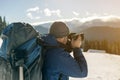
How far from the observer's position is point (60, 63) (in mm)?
3906

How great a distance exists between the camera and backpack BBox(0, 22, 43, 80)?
366 cm

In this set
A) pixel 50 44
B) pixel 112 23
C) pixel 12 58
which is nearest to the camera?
pixel 12 58

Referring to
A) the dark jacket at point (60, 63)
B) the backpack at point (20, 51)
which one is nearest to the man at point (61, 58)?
the dark jacket at point (60, 63)

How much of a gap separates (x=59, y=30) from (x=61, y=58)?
11.4 inches

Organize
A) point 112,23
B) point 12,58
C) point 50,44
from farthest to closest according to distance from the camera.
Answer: point 112,23 → point 50,44 → point 12,58

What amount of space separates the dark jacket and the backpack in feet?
0.79

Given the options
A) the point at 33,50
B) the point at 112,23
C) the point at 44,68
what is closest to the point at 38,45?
the point at 33,50

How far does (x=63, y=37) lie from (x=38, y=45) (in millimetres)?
305

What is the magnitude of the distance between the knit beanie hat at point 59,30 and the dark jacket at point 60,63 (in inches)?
2.2

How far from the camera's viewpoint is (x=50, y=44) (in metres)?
3.93

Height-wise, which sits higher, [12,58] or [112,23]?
[12,58]

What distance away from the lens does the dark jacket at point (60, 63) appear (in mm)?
3855

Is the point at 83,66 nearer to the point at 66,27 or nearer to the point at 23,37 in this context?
the point at 66,27

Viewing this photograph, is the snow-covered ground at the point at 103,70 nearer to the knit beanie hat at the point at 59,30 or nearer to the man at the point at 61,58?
the man at the point at 61,58
